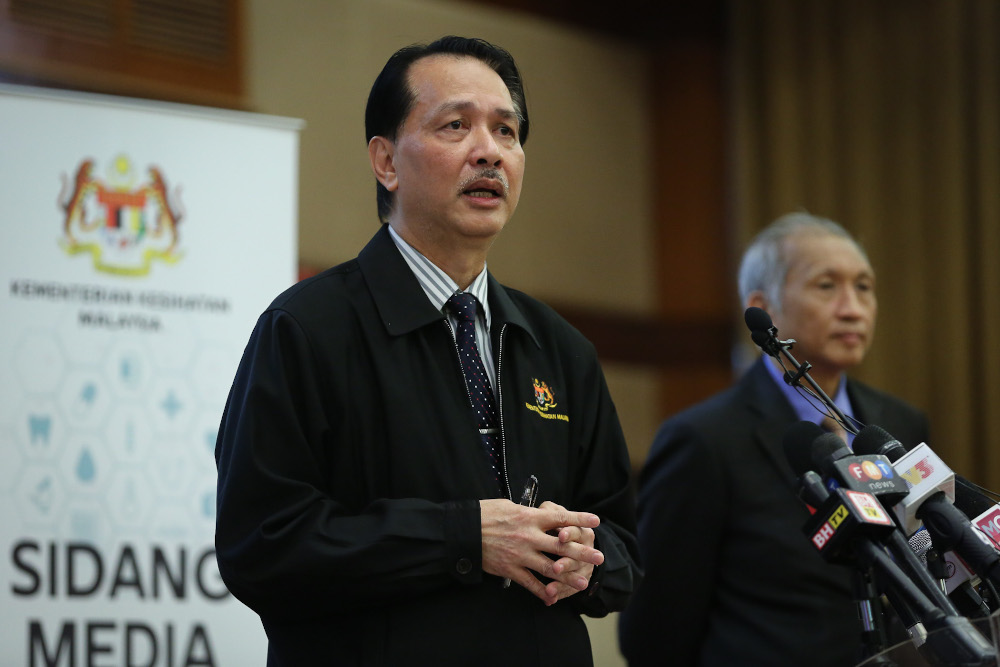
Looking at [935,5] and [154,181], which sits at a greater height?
[935,5]

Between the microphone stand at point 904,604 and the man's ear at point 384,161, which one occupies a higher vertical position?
the man's ear at point 384,161

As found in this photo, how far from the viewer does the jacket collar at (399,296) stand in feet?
6.56

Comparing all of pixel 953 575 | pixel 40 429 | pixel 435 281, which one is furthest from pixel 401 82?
pixel 40 429

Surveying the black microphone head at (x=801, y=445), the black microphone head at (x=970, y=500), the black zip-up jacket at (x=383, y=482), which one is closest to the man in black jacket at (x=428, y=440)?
the black zip-up jacket at (x=383, y=482)

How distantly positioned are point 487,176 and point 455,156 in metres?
0.07

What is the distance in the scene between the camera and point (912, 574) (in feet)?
5.32

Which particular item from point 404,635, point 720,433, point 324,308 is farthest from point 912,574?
point 720,433

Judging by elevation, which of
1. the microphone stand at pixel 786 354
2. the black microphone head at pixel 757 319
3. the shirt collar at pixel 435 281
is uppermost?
the shirt collar at pixel 435 281

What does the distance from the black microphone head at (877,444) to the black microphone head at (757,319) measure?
0.23 metres

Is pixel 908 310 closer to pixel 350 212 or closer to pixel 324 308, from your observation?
pixel 350 212

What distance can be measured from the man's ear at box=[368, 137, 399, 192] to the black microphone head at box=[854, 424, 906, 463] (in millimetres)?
952

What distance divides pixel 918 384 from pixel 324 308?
4735 millimetres

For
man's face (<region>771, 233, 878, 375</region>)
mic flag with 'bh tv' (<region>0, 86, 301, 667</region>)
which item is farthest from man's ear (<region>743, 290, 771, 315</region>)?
mic flag with 'bh tv' (<region>0, 86, 301, 667</region>)

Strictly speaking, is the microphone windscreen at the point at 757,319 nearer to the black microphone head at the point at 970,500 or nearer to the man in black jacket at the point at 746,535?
the black microphone head at the point at 970,500
